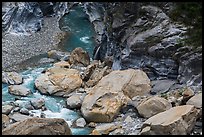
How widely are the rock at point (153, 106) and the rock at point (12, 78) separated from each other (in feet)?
39.4

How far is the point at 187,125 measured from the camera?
21.1 metres

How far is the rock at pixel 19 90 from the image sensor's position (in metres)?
30.4

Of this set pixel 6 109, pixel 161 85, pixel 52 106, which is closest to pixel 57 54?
pixel 52 106

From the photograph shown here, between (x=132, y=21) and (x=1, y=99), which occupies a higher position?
(x=132, y=21)

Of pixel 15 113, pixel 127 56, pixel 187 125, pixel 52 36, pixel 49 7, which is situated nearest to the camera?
pixel 187 125

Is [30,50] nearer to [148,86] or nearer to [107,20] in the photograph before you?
[107,20]

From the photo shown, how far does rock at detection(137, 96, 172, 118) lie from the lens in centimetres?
2450

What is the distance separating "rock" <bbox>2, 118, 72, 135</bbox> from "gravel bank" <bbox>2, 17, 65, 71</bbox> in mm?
16679

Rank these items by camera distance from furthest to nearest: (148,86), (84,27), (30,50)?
(84,27) < (30,50) < (148,86)

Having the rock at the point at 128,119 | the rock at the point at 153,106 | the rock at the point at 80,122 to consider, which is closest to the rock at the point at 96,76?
the rock at the point at 80,122

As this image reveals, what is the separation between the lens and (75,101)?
1107 inches

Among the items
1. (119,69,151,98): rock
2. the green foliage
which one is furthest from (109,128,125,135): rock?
the green foliage

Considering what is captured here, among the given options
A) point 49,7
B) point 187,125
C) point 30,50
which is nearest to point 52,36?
point 30,50

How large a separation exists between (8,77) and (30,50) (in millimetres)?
10638
